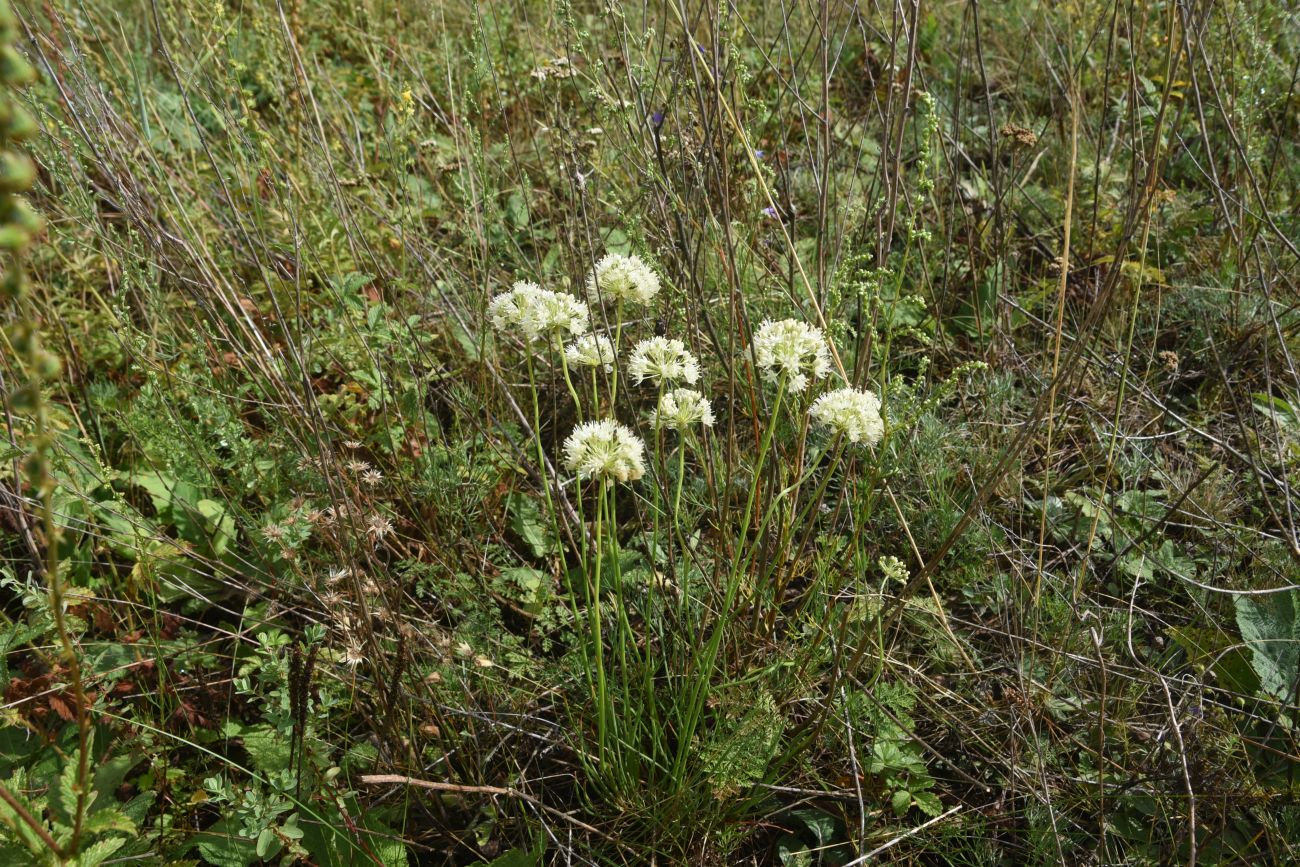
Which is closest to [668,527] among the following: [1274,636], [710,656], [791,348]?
[710,656]

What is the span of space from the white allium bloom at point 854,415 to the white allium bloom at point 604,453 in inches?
12.4

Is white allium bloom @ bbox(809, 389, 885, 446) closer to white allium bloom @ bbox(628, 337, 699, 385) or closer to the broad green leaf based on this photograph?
white allium bloom @ bbox(628, 337, 699, 385)

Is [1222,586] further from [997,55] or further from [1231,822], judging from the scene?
[997,55]

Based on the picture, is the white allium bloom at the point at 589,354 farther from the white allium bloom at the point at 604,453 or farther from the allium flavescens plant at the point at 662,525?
the white allium bloom at the point at 604,453

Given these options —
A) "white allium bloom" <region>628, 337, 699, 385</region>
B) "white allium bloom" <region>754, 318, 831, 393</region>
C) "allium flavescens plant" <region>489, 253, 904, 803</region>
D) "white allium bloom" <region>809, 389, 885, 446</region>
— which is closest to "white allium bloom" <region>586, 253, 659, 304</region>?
"allium flavescens plant" <region>489, 253, 904, 803</region>

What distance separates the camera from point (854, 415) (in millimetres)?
1450

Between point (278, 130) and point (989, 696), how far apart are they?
3012mm

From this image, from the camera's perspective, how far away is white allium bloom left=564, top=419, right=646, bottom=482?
1.39 m

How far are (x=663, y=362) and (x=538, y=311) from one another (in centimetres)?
23

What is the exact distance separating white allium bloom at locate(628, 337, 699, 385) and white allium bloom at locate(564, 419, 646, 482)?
5.0 inches

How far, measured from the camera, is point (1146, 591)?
215 centimetres

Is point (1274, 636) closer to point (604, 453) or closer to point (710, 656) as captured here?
point (710, 656)

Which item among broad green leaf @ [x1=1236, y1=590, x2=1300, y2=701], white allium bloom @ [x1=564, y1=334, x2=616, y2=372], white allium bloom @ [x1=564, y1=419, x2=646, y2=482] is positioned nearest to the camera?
white allium bloom @ [x1=564, y1=419, x2=646, y2=482]

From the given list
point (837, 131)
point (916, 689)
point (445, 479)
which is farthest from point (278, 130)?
point (916, 689)
